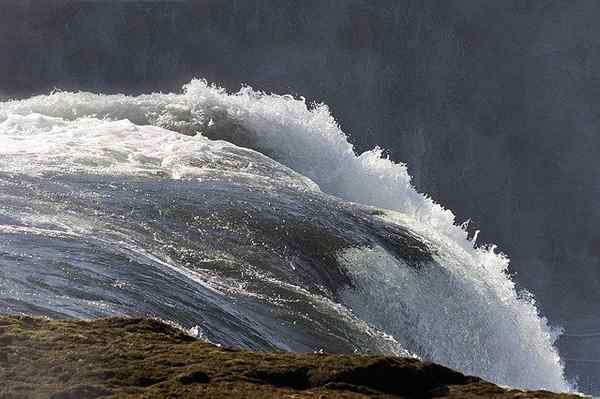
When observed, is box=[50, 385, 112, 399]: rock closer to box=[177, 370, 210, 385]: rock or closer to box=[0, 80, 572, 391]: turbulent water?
box=[177, 370, 210, 385]: rock

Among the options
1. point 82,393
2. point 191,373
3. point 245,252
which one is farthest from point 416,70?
point 82,393

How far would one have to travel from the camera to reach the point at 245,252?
32.9 feet

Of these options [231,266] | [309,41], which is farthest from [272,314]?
[309,41]

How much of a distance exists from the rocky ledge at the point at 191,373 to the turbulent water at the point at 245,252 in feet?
7.62

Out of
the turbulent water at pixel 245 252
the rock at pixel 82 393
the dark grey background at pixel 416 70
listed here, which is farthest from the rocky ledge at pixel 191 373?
the dark grey background at pixel 416 70

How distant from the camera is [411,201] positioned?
16125mm

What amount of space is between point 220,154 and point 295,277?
5.14 meters

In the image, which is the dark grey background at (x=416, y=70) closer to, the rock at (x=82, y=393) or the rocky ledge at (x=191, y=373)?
the rocky ledge at (x=191, y=373)

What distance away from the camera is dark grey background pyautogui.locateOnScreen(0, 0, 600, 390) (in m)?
27.0

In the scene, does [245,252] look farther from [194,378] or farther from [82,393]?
[82,393]

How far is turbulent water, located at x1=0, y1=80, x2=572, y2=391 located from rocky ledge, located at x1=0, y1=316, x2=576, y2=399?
2.32m

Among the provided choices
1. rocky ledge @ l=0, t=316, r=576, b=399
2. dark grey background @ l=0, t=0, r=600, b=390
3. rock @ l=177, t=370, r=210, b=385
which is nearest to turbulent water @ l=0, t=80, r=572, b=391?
rocky ledge @ l=0, t=316, r=576, b=399

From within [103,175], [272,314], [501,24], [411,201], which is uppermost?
[501,24]

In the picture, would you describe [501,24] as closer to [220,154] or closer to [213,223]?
[220,154]
